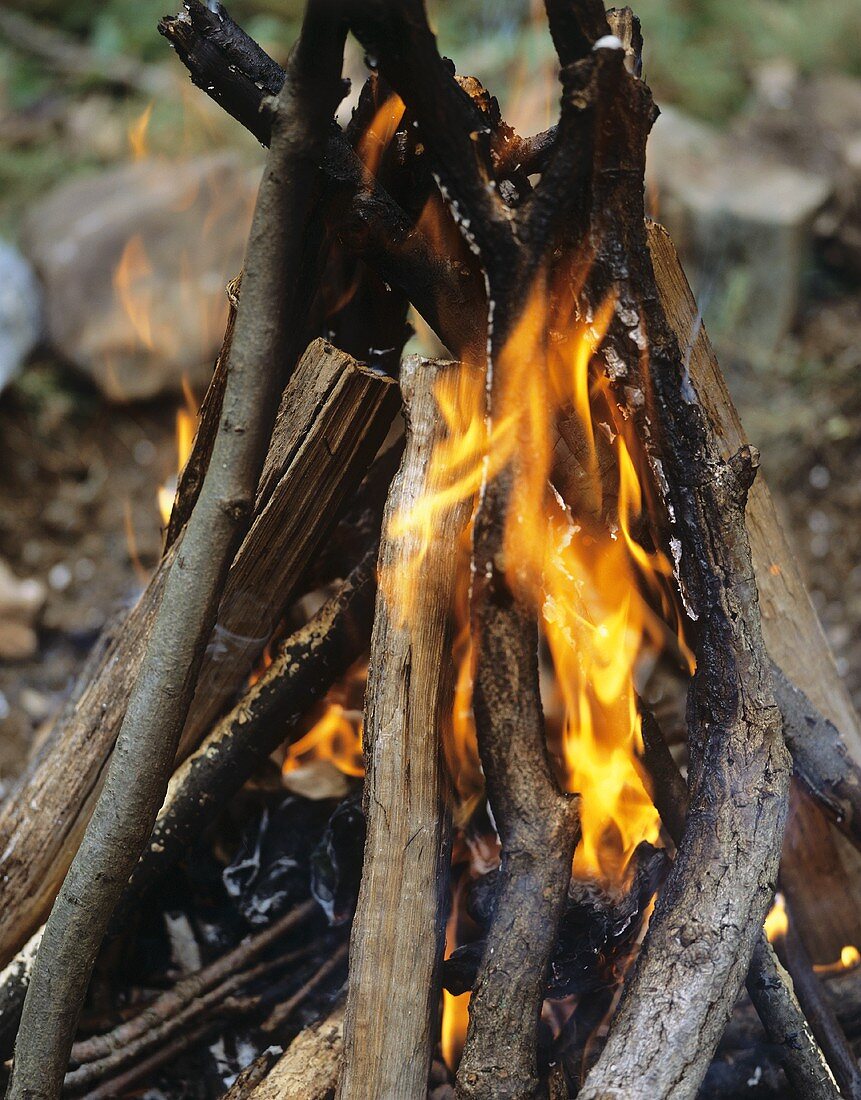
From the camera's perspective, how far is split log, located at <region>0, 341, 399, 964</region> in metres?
1.87

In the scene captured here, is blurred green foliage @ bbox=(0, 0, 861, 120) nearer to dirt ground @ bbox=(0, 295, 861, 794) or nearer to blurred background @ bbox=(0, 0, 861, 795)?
blurred background @ bbox=(0, 0, 861, 795)

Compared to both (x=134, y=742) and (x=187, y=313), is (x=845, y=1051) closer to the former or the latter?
(x=134, y=742)

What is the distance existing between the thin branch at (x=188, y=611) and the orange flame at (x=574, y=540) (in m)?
0.30

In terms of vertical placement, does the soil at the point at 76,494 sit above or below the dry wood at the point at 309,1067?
above

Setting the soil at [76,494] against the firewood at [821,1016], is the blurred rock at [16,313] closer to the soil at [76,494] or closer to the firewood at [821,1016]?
the soil at [76,494]

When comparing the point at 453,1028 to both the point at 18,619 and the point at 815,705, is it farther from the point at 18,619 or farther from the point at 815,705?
the point at 18,619

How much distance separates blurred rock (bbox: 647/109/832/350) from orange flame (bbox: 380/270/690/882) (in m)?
3.59

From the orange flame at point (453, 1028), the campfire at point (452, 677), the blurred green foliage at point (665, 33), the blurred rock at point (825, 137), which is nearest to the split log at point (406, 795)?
the campfire at point (452, 677)

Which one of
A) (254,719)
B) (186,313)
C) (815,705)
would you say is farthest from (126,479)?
(815,705)

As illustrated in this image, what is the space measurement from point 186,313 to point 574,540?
11.8ft

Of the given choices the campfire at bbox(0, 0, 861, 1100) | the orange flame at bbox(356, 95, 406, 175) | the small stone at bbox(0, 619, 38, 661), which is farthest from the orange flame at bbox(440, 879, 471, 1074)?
the small stone at bbox(0, 619, 38, 661)

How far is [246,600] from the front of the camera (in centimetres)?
199

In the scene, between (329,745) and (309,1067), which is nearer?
(309,1067)

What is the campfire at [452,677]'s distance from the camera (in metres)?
1.53
